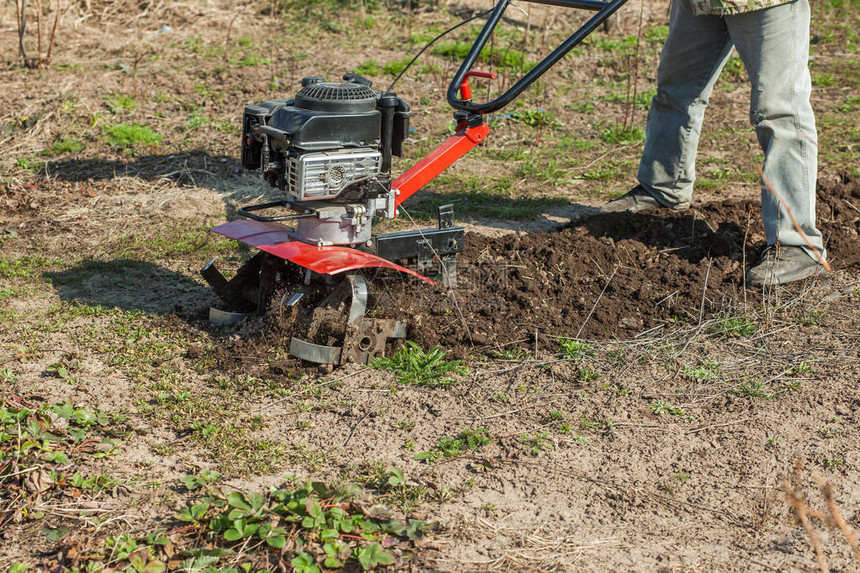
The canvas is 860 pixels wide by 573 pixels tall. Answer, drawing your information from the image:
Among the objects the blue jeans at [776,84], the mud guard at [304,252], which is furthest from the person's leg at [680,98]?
the mud guard at [304,252]

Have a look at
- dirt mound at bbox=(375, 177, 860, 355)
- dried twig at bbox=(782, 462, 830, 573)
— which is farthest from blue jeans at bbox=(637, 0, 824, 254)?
dried twig at bbox=(782, 462, 830, 573)

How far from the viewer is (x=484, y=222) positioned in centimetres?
545

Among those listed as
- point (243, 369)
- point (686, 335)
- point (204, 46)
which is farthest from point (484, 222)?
point (204, 46)

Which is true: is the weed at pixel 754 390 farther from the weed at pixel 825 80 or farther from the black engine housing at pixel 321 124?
the weed at pixel 825 80

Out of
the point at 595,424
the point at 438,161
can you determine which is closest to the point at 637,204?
the point at 438,161

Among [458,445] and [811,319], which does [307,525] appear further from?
[811,319]

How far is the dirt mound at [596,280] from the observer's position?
156 inches

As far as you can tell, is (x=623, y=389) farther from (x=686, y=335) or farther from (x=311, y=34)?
(x=311, y=34)

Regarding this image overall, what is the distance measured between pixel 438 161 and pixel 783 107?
160 centimetres

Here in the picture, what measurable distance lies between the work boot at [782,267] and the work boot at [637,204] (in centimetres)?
98

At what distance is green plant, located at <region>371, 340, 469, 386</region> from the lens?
3588 millimetres

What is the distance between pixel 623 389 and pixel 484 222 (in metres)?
2.08

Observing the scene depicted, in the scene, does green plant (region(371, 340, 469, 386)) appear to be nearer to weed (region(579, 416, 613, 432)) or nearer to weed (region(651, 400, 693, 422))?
weed (region(579, 416, 613, 432))

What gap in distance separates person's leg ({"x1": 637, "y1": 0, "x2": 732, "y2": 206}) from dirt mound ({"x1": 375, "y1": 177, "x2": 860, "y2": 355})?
23cm
